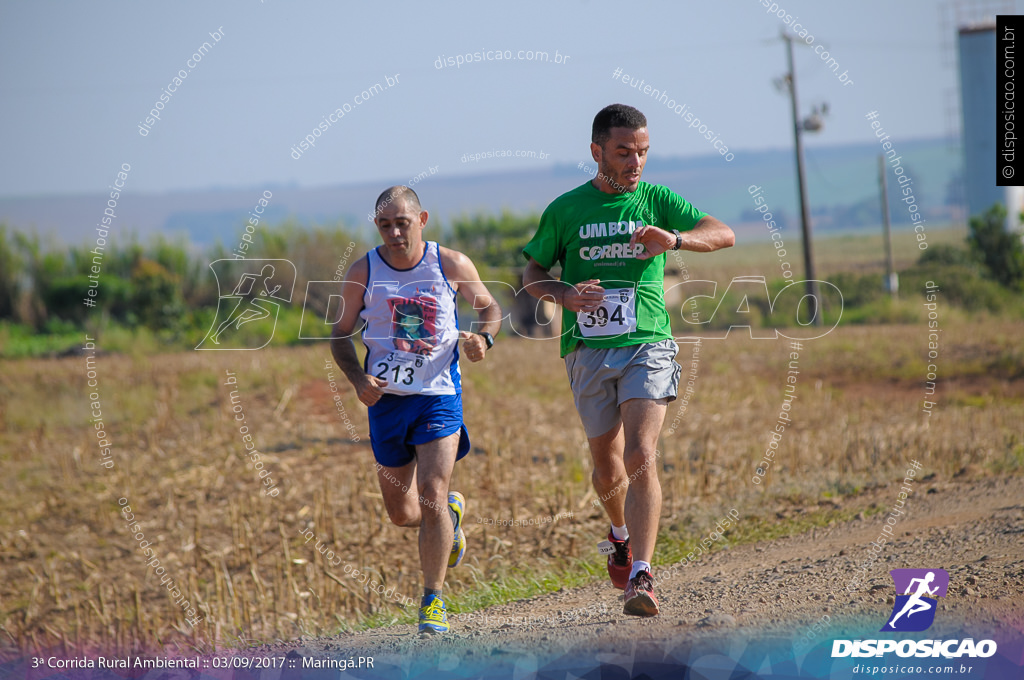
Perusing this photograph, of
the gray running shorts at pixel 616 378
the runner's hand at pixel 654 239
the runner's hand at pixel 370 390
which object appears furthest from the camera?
the runner's hand at pixel 370 390

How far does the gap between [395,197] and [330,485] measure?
15.9 feet

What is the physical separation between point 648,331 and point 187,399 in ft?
37.5

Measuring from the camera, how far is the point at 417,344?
201 inches

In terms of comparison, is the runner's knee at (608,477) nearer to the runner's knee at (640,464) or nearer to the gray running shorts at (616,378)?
the gray running shorts at (616,378)

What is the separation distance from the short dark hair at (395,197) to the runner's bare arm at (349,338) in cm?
31

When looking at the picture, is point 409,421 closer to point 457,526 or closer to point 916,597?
point 457,526

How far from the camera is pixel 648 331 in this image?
16.4ft

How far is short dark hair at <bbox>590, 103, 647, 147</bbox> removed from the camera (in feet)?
15.8

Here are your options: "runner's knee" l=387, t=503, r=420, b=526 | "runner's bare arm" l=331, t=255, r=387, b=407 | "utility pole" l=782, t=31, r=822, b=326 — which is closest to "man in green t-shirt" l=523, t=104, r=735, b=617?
"runner's bare arm" l=331, t=255, r=387, b=407

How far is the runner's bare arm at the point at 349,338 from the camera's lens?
5008mm

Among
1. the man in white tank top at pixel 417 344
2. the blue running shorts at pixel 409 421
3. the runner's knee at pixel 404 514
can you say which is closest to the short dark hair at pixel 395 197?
the man in white tank top at pixel 417 344

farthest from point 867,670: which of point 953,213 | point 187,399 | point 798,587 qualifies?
point 953,213

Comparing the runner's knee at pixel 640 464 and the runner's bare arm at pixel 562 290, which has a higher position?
the runner's bare arm at pixel 562 290

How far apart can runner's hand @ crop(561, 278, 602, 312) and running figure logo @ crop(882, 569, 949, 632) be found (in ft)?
6.86
